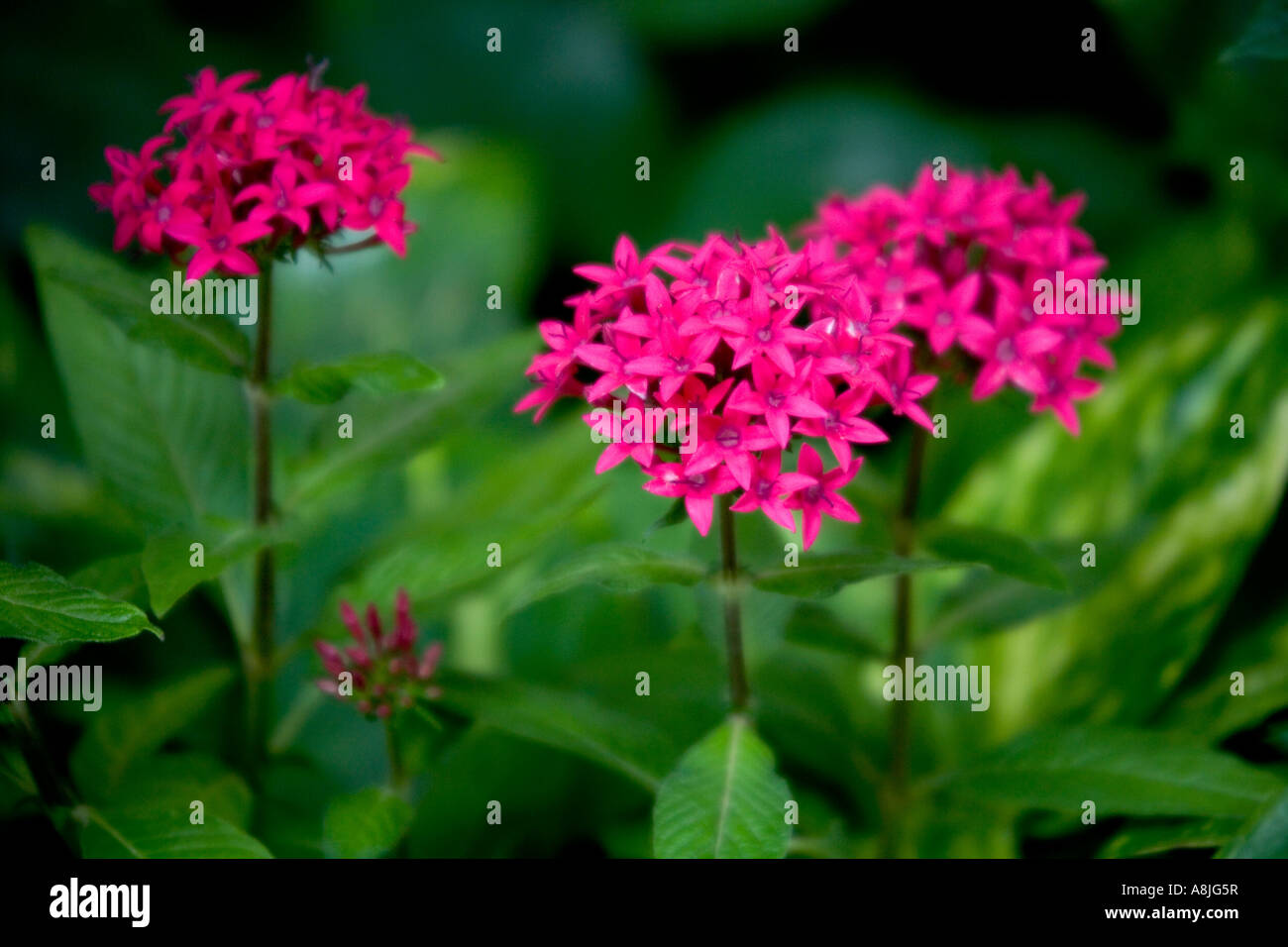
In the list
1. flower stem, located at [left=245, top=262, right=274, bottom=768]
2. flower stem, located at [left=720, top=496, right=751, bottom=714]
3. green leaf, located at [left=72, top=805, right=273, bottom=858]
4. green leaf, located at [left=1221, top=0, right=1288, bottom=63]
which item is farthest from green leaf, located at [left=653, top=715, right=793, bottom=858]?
green leaf, located at [left=1221, top=0, right=1288, bottom=63]

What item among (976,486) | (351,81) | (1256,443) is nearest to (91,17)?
(351,81)

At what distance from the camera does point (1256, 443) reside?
1.19m

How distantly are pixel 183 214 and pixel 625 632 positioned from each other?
2.28ft

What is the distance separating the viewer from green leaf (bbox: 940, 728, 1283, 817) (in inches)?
34.2

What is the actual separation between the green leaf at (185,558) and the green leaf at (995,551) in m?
0.56

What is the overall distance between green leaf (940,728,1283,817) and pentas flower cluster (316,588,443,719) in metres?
0.49

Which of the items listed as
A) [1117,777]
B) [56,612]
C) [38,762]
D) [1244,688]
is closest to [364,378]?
[56,612]

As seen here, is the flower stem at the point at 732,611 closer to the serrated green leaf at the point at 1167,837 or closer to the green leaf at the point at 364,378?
the green leaf at the point at 364,378

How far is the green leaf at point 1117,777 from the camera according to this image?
2.85ft

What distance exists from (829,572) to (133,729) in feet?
1.95

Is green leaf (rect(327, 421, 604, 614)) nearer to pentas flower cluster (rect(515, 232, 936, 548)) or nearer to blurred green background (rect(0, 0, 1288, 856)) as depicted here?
blurred green background (rect(0, 0, 1288, 856))

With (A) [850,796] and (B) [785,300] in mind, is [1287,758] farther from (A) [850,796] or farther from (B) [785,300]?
(B) [785,300]

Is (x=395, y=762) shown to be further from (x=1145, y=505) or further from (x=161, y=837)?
(x=1145, y=505)

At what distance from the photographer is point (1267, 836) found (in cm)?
78
